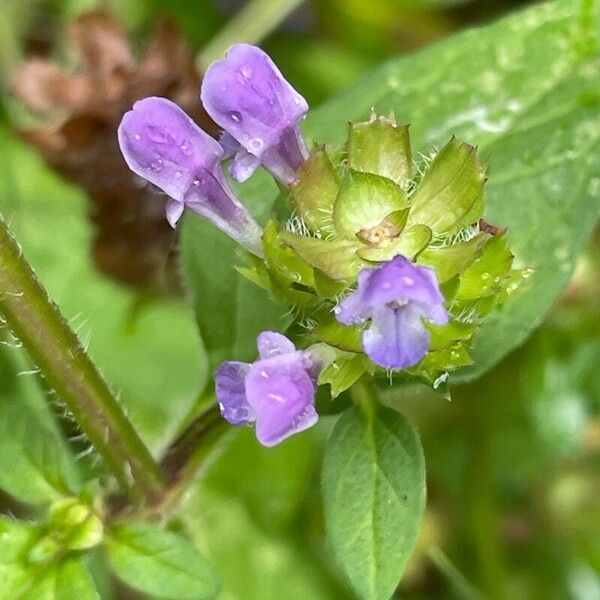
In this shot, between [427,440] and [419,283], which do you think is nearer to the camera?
[419,283]

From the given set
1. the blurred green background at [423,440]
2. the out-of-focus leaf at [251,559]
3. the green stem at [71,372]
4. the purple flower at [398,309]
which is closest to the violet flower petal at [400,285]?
the purple flower at [398,309]

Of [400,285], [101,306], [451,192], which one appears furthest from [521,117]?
[101,306]

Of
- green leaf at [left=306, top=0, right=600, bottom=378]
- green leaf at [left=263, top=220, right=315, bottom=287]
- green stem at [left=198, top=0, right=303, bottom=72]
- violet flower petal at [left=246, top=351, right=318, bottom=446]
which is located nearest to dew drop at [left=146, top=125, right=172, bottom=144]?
green leaf at [left=263, top=220, right=315, bottom=287]

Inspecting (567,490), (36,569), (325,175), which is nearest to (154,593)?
(36,569)

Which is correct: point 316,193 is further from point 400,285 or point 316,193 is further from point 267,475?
point 267,475

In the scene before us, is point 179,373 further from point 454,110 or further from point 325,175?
point 325,175

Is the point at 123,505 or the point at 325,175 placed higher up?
the point at 325,175
